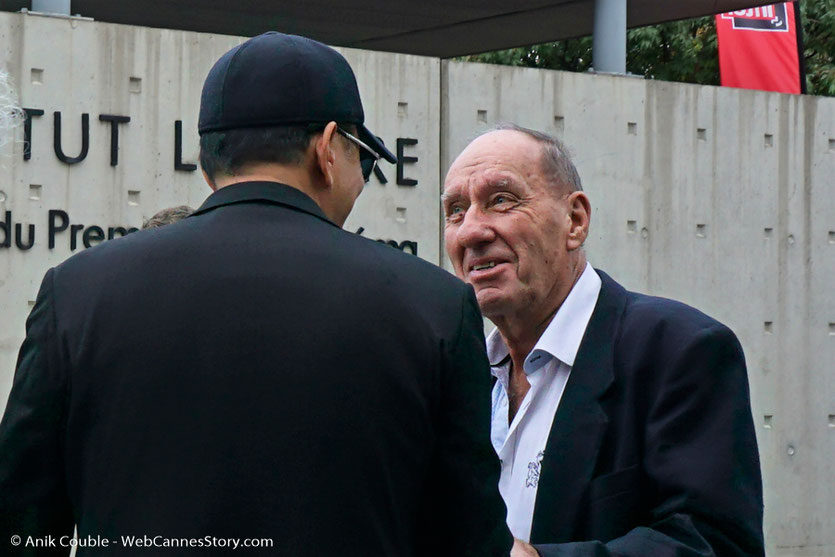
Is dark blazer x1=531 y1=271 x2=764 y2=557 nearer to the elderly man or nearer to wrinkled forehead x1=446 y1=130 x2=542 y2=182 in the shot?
the elderly man

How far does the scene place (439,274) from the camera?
1996 millimetres

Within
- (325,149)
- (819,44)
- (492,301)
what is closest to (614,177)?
(492,301)

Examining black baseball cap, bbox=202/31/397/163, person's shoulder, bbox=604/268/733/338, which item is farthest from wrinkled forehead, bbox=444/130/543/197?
black baseball cap, bbox=202/31/397/163

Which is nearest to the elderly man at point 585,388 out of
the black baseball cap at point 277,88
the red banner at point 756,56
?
the black baseball cap at point 277,88

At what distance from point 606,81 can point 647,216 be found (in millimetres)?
987

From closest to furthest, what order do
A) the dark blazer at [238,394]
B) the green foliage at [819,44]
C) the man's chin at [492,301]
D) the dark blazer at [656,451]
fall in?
1. the dark blazer at [238,394]
2. the dark blazer at [656,451]
3. the man's chin at [492,301]
4. the green foliage at [819,44]

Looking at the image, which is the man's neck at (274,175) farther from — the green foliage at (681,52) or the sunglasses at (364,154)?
the green foliage at (681,52)

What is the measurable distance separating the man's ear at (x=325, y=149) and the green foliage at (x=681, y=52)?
1509 cm

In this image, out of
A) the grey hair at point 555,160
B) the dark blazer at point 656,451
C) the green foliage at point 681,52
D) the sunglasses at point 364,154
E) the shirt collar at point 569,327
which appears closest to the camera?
the sunglasses at point 364,154

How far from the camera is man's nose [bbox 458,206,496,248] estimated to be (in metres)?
2.97

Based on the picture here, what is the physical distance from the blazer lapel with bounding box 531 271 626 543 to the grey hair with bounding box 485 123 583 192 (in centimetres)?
A: 48

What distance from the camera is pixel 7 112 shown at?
7.56m

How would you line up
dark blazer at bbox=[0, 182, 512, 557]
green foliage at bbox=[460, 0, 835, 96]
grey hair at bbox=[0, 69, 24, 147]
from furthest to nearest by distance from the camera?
green foliage at bbox=[460, 0, 835, 96] → grey hair at bbox=[0, 69, 24, 147] → dark blazer at bbox=[0, 182, 512, 557]

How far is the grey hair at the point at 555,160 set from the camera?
300cm
